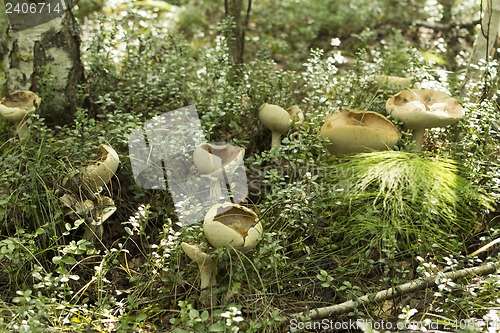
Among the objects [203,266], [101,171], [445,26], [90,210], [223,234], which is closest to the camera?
[223,234]

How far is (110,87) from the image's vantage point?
15.5 feet

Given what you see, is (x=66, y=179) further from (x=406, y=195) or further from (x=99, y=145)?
(x=406, y=195)

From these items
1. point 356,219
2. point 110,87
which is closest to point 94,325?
point 356,219

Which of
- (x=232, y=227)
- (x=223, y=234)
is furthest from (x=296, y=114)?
(x=223, y=234)

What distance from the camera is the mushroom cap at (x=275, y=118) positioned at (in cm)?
409

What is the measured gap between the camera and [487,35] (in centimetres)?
453

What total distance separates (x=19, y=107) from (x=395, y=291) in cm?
279

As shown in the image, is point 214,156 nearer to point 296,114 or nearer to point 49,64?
point 296,114

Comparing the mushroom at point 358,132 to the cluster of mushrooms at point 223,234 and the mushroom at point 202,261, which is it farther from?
the mushroom at point 202,261

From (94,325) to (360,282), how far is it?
4.83ft

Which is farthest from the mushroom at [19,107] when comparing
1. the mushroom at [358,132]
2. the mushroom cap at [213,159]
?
the mushroom at [358,132]

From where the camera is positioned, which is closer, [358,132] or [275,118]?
[358,132]

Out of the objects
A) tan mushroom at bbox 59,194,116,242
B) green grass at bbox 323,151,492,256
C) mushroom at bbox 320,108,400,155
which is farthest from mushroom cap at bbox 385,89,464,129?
tan mushroom at bbox 59,194,116,242

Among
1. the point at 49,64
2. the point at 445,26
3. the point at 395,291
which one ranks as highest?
the point at 49,64
